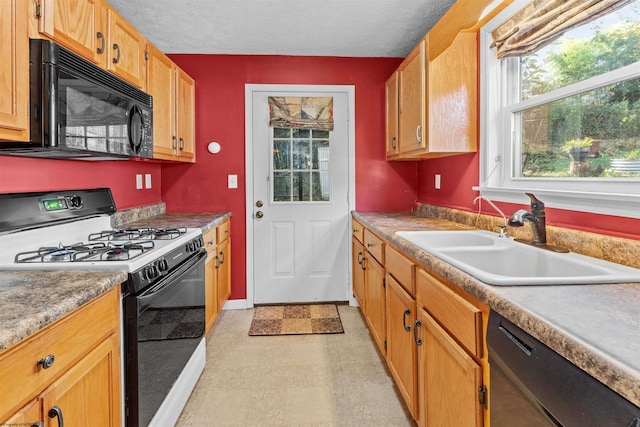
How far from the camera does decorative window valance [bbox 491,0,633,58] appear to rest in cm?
137

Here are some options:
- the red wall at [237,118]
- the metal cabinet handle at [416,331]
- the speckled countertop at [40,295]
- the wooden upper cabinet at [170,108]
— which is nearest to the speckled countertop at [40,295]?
the speckled countertop at [40,295]

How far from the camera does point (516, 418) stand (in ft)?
2.70

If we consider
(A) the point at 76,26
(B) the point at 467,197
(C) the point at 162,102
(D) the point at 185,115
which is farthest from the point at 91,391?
(D) the point at 185,115

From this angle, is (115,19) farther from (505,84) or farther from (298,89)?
(505,84)

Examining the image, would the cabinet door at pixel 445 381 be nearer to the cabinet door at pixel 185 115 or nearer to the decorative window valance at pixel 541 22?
the decorative window valance at pixel 541 22

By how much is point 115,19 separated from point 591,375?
2.27 m

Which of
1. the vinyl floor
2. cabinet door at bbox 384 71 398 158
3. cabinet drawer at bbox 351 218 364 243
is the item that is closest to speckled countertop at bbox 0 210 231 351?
the vinyl floor

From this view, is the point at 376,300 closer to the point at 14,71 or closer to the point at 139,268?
the point at 139,268

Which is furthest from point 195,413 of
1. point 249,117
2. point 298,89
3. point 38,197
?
point 298,89

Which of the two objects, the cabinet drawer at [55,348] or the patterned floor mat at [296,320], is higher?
the cabinet drawer at [55,348]

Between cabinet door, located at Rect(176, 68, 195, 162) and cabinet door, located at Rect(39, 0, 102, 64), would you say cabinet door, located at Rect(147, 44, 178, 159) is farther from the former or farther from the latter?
cabinet door, located at Rect(39, 0, 102, 64)

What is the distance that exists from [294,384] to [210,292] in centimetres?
84

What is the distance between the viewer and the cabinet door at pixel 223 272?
2.77 meters

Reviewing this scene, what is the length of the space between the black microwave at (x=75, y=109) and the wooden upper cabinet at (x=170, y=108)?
49cm
